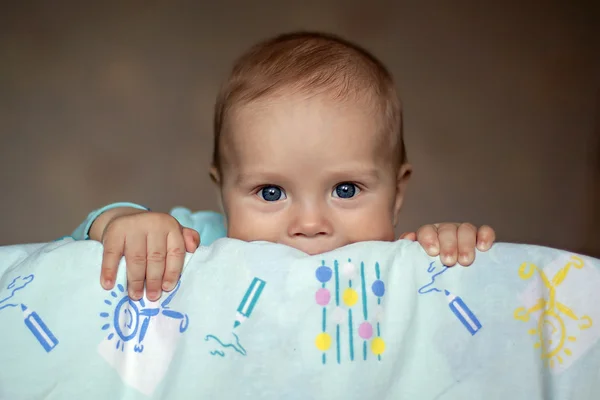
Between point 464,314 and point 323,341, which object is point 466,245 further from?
point 323,341

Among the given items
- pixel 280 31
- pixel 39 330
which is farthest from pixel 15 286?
pixel 280 31

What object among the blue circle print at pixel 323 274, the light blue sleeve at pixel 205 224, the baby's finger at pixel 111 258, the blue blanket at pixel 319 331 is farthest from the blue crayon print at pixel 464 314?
the light blue sleeve at pixel 205 224

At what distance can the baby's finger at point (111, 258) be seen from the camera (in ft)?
2.16

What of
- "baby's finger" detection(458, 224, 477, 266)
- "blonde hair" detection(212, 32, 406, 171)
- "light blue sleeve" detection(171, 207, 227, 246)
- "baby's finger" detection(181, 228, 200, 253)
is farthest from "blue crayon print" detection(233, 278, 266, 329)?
"light blue sleeve" detection(171, 207, 227, 246)

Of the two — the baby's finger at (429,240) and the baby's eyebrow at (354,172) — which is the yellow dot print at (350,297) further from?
the baby's eyebrow at (354,172)

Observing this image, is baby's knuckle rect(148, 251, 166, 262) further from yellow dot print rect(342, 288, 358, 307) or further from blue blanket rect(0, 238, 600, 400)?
yellow dot print rect(342, 288, 358, 307)

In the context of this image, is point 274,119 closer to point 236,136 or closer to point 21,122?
point 236,136

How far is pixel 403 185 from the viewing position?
3.54 ft

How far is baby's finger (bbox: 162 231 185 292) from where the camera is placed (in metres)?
0.67

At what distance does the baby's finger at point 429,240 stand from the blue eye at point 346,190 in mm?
179

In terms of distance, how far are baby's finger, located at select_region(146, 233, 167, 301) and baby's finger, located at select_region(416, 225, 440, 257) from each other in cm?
30

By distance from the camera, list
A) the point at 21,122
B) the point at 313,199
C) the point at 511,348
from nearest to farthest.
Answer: the point at 511,348 → the point at 313,199 → the point at 21,122

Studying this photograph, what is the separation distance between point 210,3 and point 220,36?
0.34ft

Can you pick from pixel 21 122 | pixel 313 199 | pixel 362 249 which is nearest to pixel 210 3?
pixel 21 122
